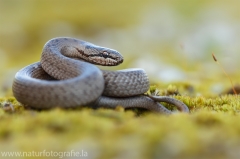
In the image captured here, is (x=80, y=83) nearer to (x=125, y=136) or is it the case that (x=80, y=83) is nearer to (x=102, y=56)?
(x=125, y=136)

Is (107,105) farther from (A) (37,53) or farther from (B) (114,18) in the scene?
(B) (114,18)

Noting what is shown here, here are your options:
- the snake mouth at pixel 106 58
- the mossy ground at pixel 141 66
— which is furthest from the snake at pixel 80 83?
the mossy ground at pixel 141 66

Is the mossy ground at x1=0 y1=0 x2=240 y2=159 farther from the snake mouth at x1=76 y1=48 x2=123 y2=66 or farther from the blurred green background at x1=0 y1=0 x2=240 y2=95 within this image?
the snake mouth at x1=76 y1=48 x2=123 y2=66

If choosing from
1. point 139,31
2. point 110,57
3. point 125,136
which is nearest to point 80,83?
point 125,136

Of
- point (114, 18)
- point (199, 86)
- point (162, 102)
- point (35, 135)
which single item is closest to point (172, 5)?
point (114, 18)

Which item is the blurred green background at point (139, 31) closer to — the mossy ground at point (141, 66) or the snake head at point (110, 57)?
the mossy ground at point (141, 66)

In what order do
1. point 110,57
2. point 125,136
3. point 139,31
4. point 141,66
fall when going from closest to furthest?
point 125,136, point 110,57, point 141,66, point 139,31
